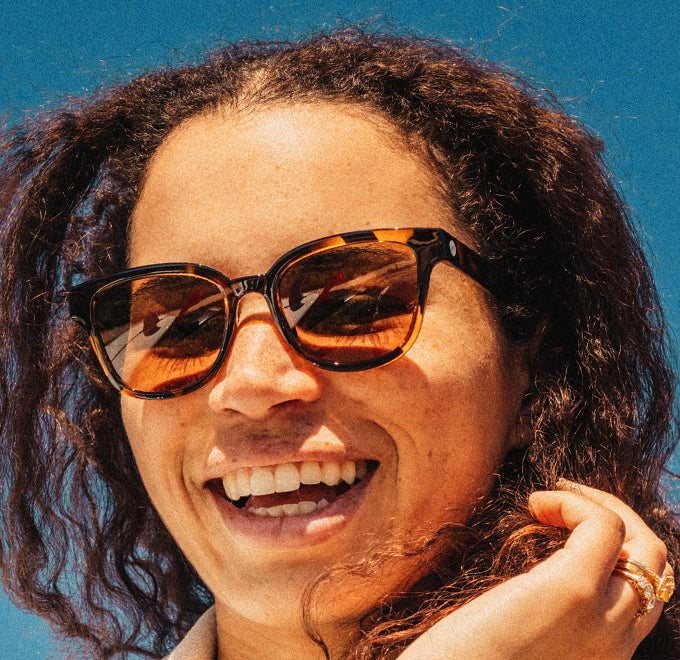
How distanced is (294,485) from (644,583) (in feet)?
2.64

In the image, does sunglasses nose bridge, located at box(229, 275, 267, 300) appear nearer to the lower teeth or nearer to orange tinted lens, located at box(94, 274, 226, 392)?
orange tinted lens, located at box(94, 274, 226, 392)

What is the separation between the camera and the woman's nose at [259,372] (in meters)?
1.85

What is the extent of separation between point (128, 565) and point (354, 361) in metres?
1.87

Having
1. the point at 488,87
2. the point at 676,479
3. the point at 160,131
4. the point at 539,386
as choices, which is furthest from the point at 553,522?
the point at 160,131

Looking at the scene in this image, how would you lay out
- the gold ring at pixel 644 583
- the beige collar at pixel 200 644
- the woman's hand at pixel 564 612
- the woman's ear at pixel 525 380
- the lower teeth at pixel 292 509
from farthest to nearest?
the beige collar at pixel 200 644 → the woman's ear at pixel 525 380 → the lower teeth at pixel 292 509 → the gold ring at pixel 644 583 → the woman's hand at pixel 564 612

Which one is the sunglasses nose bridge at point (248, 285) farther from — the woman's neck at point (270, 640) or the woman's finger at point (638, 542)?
the woman's finger at point (638, 542)

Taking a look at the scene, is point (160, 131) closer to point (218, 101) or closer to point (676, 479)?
point (218, 101)

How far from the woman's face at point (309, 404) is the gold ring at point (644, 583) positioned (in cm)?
41

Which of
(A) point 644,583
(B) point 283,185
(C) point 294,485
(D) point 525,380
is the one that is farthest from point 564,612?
(B) point 283,185

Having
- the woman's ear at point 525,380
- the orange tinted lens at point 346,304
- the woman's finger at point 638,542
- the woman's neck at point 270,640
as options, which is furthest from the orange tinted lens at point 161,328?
the woman's finger at point 638,542

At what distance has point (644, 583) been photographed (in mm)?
1717

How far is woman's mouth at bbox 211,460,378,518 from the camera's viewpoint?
1935 millimetres

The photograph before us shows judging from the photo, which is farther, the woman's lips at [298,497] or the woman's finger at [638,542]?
the woman's lips at [298,497]

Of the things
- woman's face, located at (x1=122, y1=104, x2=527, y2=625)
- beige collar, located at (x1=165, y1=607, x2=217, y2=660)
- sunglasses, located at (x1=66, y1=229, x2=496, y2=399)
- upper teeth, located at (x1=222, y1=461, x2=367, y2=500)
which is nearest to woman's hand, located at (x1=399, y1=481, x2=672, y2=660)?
woman's face, located at (x1=122, y1=104, x2=527, y2=625)
